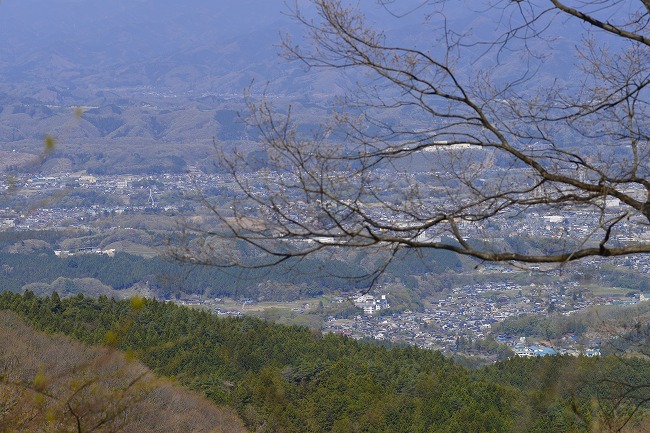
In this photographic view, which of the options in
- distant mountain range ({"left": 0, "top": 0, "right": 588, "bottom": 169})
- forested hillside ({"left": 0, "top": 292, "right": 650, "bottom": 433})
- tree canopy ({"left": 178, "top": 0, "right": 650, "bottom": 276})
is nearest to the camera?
tree canopy ({"left": 178, "top": 0, "right": 650, "bottom": 276})

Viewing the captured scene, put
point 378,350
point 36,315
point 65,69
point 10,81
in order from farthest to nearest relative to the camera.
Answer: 1. point 65,69
2. point 10,81
3. point 378,350
4. point 36,315

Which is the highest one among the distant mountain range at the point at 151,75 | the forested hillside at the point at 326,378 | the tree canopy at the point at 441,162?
the distant mountain range at the point at 151,75

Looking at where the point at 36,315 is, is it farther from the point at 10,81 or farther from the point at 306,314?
the point at 10,81

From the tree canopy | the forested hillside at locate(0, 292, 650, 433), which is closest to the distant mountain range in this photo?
the forested hillside at locate(0, 292, 650, 433)

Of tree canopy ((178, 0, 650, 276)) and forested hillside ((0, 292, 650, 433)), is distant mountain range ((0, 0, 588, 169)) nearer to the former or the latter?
forested hillside ((0, 292, 650, 433))

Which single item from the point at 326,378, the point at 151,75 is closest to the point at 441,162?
the point at 326,378

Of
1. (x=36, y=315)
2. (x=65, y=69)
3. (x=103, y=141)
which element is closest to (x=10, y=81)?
(x=65, y=69)

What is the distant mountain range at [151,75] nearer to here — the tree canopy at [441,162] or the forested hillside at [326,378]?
the forested hillside at [326,378]

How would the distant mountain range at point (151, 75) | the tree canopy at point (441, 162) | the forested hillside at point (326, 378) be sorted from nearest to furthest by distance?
1. the tree canopy at point (441, 162)
2. the forested hillside at point (326, 378)
3. the distant mountain range at point (151, 75)

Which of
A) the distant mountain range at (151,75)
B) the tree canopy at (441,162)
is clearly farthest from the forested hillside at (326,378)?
the distant mountain range at (151,75)
